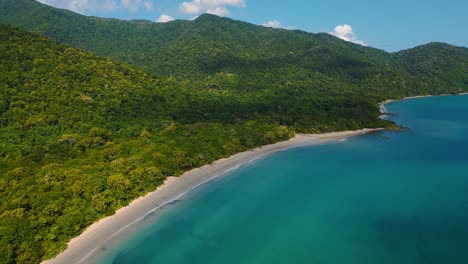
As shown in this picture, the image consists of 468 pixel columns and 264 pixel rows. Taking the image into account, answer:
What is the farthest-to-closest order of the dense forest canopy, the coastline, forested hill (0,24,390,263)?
1. the dense forest canopy
2. forested hill (0,24,390,263)
3. the coastline

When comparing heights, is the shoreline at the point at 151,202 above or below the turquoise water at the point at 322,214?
above

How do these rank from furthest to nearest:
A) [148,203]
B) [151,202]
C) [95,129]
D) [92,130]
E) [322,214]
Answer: [95,129] < [92,130] < [322,214] < [151,202] < [148,203]

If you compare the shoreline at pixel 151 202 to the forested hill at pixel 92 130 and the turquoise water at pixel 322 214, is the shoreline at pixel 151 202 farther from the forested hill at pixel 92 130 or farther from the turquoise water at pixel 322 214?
the turquoise water at pixel 322 214

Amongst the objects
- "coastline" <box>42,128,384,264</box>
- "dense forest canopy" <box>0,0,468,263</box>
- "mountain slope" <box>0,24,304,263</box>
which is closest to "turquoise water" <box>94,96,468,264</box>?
"coastline" <box>42,128,384,264</box>

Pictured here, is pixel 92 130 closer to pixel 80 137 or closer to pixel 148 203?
pixel 80 137

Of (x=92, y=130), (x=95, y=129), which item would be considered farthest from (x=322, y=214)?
(x=92, y=130)

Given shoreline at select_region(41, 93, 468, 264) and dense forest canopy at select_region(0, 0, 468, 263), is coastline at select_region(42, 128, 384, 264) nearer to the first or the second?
shoreline at select_region(41, 93, 468, 264)

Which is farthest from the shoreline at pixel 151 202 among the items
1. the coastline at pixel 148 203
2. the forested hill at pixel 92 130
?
the forested hill at pixel 92 130
